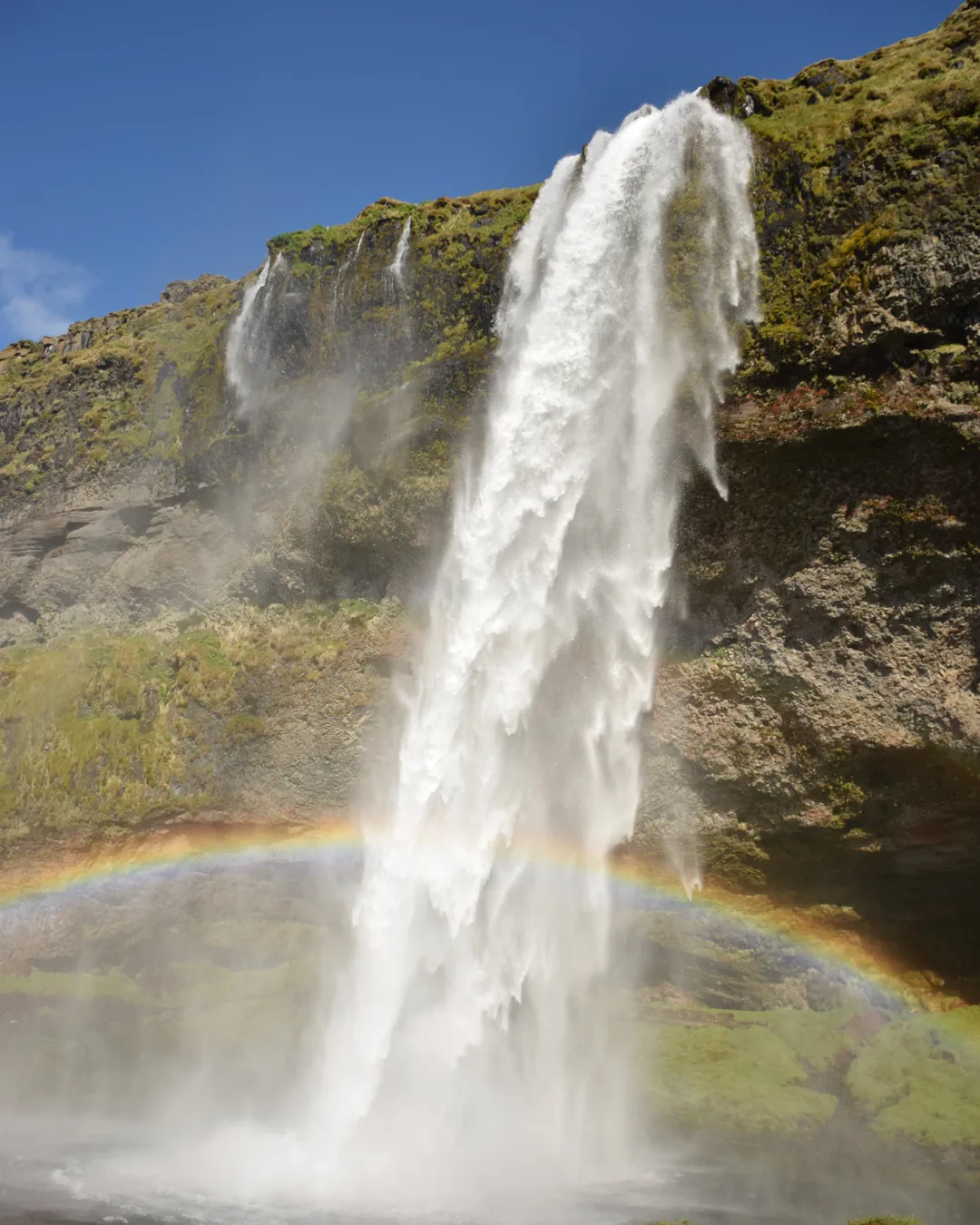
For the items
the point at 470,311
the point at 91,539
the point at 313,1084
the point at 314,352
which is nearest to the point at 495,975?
the point at 313,1084

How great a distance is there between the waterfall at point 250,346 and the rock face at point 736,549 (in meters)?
0.19

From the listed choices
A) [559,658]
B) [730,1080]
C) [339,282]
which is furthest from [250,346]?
[730,1080]

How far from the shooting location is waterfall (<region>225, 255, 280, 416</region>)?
24.3 meters

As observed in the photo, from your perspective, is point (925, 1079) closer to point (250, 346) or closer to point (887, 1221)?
point (887, 1221)

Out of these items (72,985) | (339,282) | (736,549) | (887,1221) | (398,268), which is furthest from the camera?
(339,282)

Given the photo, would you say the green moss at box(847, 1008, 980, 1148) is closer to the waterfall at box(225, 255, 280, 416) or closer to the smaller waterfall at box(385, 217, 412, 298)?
the smaller waterfall at box(385, 217, 412, 298)

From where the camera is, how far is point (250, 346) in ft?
81.4

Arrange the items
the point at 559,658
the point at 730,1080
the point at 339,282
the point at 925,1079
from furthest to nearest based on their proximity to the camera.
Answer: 1. the point at 339,282
2. the point at 559,658
3. the point at 730,1080
4. the point at 925,1079

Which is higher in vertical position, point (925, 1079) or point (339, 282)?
point (339, 282)

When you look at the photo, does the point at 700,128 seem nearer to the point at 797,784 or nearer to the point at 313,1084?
the point at 797,784

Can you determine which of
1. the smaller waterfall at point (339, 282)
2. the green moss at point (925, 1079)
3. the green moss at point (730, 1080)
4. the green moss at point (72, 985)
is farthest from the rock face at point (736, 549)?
the green moss at point (72, 985)

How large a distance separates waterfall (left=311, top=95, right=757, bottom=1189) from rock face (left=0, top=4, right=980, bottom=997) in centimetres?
75

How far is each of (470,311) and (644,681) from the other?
28.5 ft

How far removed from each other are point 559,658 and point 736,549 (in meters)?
3.68
